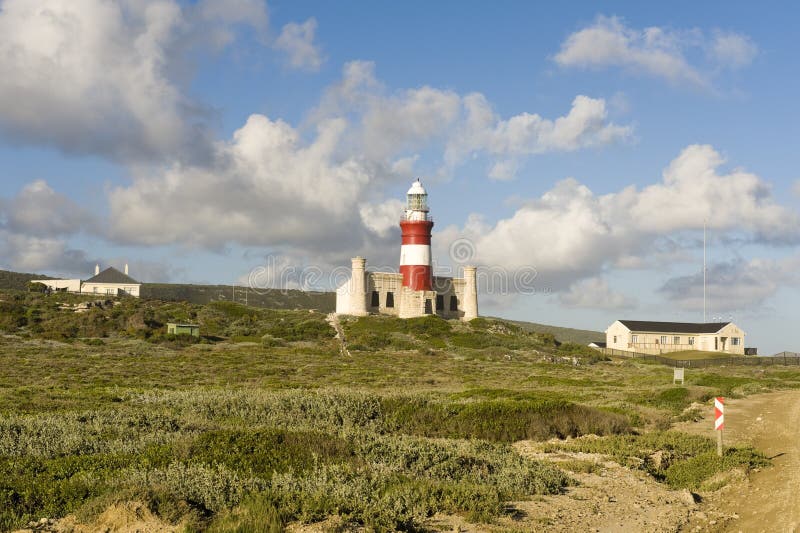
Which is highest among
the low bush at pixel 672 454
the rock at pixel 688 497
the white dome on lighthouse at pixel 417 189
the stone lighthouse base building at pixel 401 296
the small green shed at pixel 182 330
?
the white dome on lighthouse at pixel 417 189

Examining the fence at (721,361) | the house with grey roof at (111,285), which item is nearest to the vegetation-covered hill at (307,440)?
the fence at (721,361)

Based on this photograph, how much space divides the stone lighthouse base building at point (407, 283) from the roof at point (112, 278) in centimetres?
Answer: 3382

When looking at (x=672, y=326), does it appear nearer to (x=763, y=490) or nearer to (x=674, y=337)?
(x=674, y=337)

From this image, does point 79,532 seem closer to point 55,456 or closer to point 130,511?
point 130,511

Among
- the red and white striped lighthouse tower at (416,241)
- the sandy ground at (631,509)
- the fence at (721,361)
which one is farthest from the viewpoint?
the red and white striped lighthouse tower at (416,241)

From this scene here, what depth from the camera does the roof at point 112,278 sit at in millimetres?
96875

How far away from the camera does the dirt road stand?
11.5 meters

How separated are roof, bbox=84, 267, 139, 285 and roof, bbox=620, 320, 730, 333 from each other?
62.8 m

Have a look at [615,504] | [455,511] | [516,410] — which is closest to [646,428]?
[516,410]

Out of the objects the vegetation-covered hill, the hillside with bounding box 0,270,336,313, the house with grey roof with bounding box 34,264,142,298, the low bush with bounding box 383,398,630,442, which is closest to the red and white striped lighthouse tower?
the vegetation-covered hill

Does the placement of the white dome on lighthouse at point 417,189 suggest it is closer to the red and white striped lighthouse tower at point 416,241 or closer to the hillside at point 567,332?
the red and white striped lighthouse tower at point 416,241

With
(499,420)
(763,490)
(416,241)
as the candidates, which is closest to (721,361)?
(416,241)

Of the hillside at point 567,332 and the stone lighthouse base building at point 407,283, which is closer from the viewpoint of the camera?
the stone lighthouse base building at point 407,283

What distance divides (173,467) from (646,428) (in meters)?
15.6
